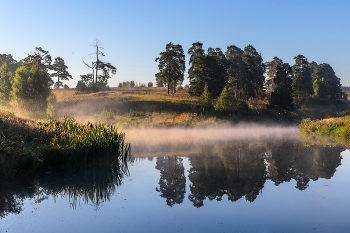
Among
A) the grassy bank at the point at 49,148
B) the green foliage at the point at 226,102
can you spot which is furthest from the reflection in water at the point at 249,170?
the green foliage at the point at 226,102

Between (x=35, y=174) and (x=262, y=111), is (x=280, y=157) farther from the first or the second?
(x=262, y=111)

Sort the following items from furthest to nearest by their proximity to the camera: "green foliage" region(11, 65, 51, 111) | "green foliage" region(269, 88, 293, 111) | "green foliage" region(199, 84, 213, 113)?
1. "green foliage" region(269, 88, 293, 111)
2. "green foliage" region(199, 84, 213, 113)
3. "green foliage" region(11, 65, 51, 111)

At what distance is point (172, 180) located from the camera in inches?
407

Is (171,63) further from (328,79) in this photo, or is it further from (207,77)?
(328,79)

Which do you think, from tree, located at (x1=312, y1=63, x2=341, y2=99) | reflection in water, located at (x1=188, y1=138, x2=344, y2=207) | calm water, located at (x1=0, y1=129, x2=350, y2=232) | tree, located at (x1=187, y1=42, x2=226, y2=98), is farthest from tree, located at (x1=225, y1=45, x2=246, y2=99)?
calm water, located at (x1=0, y1=129, x2=350, y2=232)

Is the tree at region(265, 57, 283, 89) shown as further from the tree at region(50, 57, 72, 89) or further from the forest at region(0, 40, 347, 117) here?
the tree at region(50, 57, 72, 89)

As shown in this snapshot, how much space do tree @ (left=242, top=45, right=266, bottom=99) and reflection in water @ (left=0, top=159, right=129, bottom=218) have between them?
60.1m

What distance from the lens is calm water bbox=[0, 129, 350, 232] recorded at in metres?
6.34

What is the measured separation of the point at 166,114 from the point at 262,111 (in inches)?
843

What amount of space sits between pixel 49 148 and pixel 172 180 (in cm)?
555

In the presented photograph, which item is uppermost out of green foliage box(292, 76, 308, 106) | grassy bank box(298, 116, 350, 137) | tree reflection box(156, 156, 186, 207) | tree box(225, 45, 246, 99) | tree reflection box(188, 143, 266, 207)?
tree box(225, 45, 246, 99)

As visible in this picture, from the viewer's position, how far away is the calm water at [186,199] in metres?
6.34

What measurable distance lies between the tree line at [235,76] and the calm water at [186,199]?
112 feet

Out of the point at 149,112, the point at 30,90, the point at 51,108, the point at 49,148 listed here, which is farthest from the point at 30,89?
the point at 49,148
